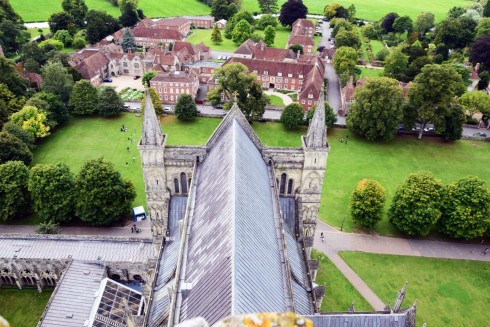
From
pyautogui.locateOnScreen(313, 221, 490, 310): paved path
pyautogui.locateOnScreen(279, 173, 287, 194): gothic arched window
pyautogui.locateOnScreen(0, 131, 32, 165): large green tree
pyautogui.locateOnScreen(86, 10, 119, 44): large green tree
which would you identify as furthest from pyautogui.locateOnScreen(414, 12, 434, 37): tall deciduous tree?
pyautogui.locateOnScreen(0, 131, 32, 165): large green tree

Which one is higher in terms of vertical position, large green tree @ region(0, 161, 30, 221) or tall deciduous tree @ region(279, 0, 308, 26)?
tall deciduous tree @ region(279, 0, 308, 26)

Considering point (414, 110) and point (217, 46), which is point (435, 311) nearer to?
point (414, 110)

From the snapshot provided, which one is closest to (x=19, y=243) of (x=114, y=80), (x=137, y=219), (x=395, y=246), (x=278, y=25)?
(x=137, y=219)

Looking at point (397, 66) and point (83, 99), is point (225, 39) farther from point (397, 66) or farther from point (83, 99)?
point (83, 99)

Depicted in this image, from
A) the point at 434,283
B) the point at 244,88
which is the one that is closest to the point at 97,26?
the point at 244,88

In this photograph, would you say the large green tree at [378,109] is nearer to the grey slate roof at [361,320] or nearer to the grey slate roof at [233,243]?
the grey slate roof at [233,243]

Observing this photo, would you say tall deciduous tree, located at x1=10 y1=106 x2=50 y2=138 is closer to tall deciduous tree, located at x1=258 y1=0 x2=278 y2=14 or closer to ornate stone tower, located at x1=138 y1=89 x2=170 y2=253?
ornate stone tower, located at x1=138 y1=89 x2=170 y2=253
